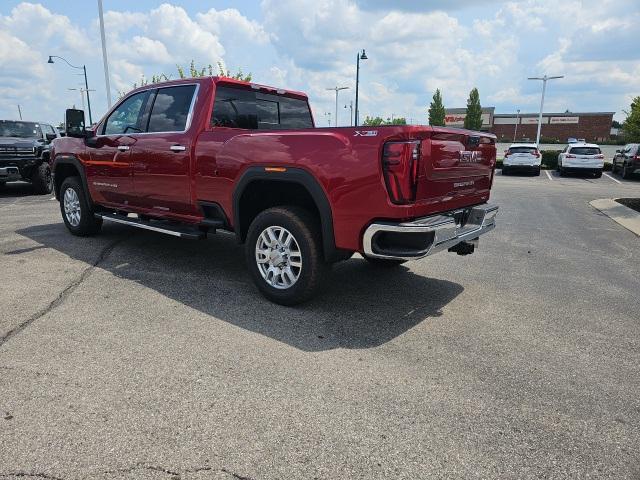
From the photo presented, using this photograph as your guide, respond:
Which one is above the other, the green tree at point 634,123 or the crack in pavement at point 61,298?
the green tree at point 634,123

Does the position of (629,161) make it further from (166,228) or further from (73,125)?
(73,125)

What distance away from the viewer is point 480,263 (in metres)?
6.13

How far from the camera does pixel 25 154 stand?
12.0m

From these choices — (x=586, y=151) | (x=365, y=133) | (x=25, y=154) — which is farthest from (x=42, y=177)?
(x=586, y=151)

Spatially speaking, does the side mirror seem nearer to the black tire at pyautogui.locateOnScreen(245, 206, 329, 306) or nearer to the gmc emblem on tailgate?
the black tire at pyautogui.locateOnScreen(245, 206, 329, 306)

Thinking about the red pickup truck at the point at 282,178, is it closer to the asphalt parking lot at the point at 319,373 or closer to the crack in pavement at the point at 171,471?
the asphalt parking lot at the point at 319,373

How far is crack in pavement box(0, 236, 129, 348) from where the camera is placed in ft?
12.2

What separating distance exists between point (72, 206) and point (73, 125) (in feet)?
4.16

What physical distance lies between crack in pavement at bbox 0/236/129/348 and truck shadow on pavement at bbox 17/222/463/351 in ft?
0.30

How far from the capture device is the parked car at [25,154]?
461 inches

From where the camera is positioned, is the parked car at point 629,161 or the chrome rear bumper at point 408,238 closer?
the chrome rear bumper at point 408,238

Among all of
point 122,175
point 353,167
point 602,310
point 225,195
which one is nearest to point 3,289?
point 122,175

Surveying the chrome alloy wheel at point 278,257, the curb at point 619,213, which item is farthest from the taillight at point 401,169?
the curb at point 619,213

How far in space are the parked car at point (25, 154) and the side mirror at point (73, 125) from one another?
6064 millimetres
